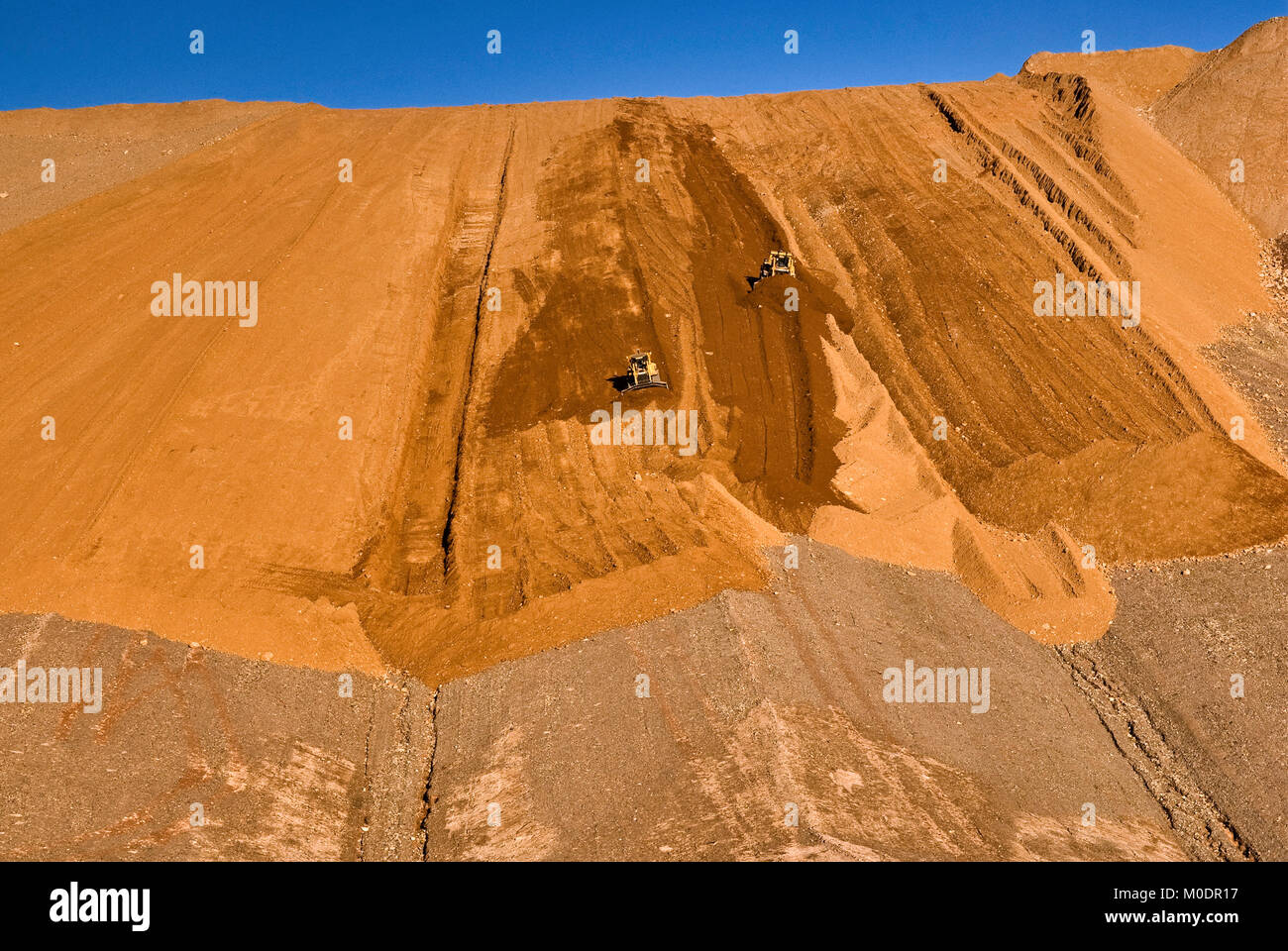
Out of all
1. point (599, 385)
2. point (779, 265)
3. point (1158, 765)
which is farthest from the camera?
point (779, 265)

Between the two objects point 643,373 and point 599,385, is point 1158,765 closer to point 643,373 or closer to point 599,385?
point 643,373

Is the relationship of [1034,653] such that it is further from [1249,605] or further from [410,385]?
[410,385]

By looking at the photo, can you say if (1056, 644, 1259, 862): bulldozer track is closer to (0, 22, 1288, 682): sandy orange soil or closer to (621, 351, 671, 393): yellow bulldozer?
(0, 22, 1288, 682): sandy orange soil

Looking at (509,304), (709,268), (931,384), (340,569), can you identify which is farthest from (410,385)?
(931,384)

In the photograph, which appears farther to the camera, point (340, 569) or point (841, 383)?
point (841, 383)

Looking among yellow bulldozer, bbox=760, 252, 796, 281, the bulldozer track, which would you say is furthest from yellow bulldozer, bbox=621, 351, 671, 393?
the bulldozer track

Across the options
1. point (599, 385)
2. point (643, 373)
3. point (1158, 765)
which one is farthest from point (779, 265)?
point (1158, 765)

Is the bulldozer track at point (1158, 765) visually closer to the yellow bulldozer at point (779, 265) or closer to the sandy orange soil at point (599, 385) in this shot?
the sandy orange soil at point (599, 385)

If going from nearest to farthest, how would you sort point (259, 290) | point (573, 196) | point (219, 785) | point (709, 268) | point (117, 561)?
point (219, 785) < point (117, 561) < point (259, 290) < point (709, 268) < point (573, 196)
